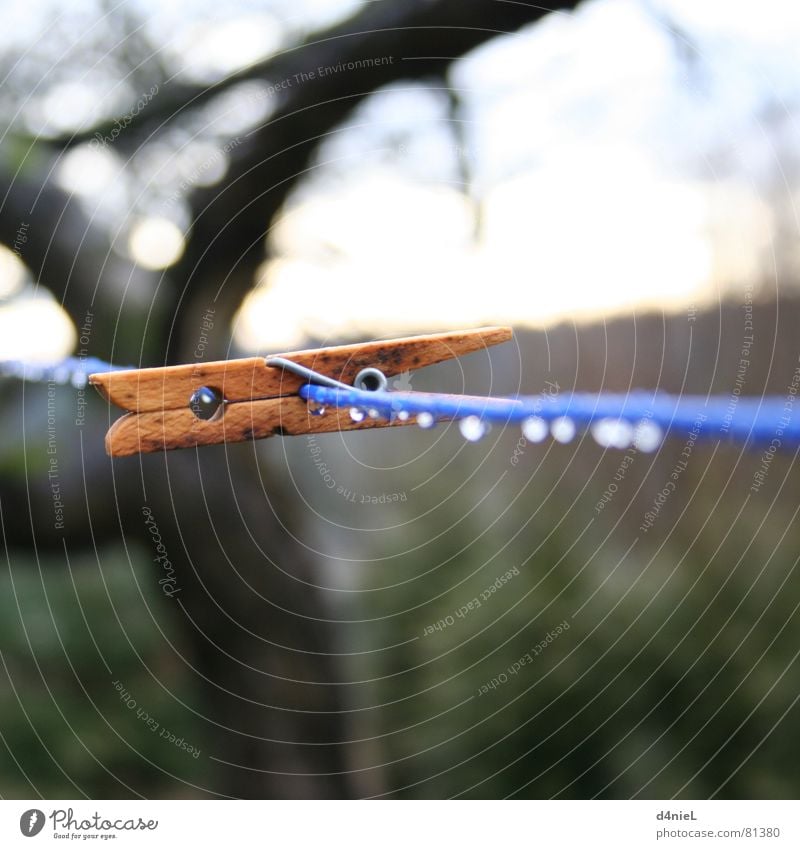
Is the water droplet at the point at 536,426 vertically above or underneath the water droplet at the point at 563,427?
above

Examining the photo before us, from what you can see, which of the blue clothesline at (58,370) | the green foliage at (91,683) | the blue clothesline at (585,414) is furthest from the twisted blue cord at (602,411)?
the green foliage at (91,683)

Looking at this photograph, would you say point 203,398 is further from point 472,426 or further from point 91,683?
point 91,683

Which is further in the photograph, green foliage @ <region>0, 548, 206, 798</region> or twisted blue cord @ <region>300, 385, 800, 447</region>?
green foliage @ <region>0, 548, 206, 798</region>

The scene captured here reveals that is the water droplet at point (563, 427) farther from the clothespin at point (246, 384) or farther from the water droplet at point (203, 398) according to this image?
the water droplet at point (203, 398)

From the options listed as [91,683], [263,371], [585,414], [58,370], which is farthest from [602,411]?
[91,683]

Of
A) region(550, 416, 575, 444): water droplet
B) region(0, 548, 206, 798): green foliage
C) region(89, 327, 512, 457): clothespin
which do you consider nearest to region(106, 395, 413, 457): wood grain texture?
region(89, 327, 512, 457): clothespin

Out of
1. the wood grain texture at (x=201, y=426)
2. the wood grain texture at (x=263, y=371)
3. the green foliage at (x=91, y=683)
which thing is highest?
the wood grain texture at (x=263, y=371)

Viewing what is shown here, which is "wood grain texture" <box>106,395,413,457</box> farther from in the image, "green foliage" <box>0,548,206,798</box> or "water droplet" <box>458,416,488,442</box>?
"green foliage" <box>0,548,206,798</box>
